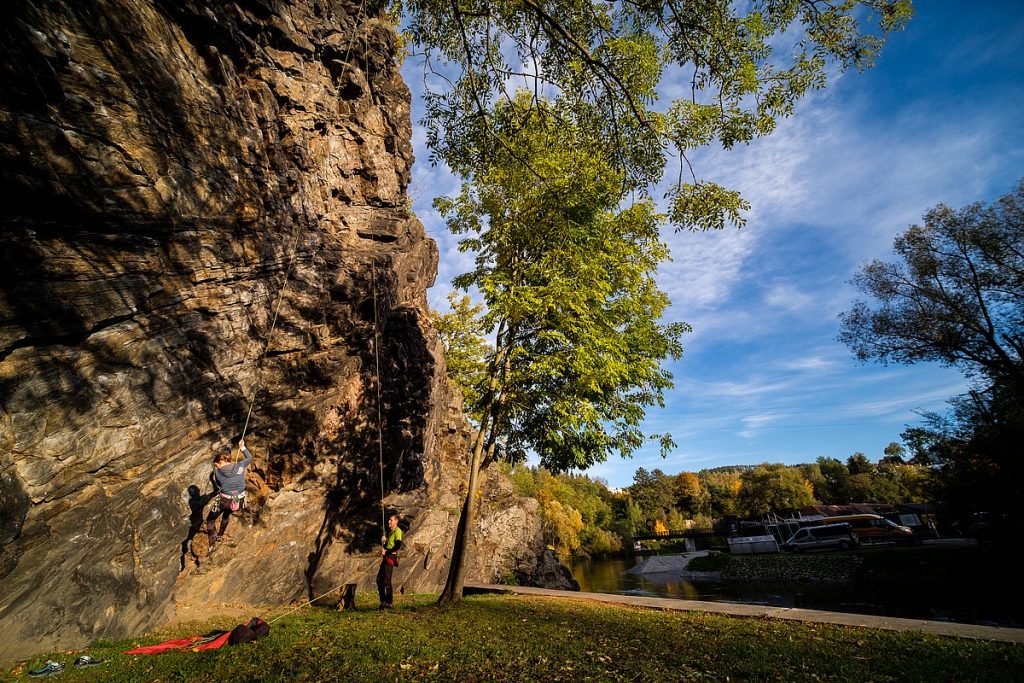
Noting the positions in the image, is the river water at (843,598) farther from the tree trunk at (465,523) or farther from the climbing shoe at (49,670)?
the climbing shoe at (49,670)

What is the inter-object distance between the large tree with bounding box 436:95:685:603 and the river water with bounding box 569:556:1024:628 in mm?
13714

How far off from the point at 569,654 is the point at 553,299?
782 cm

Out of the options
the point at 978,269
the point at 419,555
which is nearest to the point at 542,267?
the point at 419,555

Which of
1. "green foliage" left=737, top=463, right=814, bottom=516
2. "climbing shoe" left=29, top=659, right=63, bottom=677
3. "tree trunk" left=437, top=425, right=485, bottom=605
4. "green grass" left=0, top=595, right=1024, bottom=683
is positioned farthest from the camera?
"green foliage" left=737, top=463, right=814, bottom=516

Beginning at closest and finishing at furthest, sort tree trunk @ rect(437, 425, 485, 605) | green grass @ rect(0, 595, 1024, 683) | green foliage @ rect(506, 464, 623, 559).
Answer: green grass @ rect(0, 595, 1024, 683) → tree trunk @ rect(437, 425, 485, 605) → green foliage @ rect(506, 464, 623, 559)

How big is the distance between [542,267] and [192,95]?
981 cm

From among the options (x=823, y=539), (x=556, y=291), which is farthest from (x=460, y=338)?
(x=823, y=539)

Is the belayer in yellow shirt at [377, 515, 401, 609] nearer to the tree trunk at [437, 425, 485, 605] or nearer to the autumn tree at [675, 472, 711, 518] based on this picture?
the tree trunk at [437, 425, 485, 605]

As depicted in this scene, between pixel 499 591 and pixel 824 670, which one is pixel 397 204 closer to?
pixel 499 591

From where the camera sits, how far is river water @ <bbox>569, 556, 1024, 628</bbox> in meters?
15.1

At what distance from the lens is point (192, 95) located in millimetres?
10141

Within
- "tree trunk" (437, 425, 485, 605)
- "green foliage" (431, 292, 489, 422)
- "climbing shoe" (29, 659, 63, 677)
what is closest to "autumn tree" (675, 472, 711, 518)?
"green foliage" (431, 292, 489, 422)

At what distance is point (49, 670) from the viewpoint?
6.33 m

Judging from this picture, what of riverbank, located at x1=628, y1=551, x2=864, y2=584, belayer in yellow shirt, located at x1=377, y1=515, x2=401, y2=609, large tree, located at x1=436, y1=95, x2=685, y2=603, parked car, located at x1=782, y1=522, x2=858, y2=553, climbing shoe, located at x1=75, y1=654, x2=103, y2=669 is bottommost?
riverbank, located at x1=628, y1=551, x2=864, y2=584
